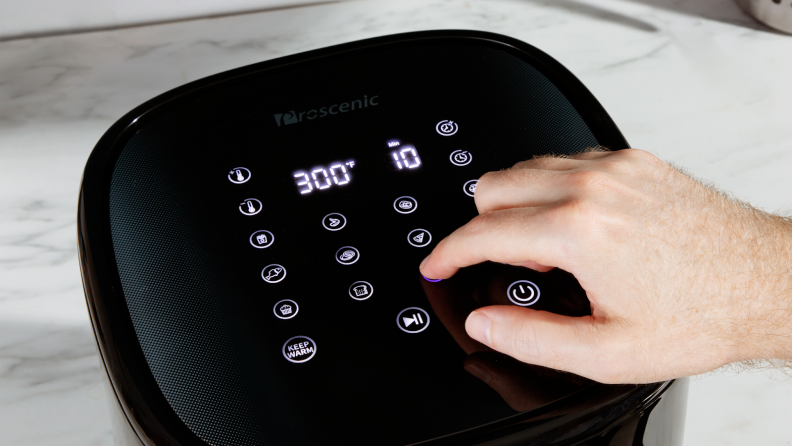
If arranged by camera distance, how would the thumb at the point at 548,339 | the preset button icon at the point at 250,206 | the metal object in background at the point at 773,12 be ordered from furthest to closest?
the metal object in background at the point at 773,12, the preset button icon at the point at 250,206, the thumb at the point at 548,339

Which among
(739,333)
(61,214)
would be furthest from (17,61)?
(739,333)

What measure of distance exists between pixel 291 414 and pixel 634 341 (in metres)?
0.20

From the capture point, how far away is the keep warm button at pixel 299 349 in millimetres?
419

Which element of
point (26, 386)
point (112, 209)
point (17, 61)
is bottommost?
point (26, 386)

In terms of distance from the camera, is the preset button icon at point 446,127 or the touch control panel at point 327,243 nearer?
the touch control panel at point 327,243

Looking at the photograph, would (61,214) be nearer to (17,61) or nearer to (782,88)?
(17,61)

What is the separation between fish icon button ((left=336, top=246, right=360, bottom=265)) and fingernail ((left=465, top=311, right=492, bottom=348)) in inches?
3.7

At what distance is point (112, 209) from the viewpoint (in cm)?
48

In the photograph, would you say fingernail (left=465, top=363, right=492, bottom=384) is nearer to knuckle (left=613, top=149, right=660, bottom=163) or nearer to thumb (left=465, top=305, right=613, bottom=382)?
thumb (left=465, top=305, right=613, bottom=382)

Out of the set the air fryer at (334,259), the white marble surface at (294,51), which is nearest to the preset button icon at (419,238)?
the air fryer at (334,259)

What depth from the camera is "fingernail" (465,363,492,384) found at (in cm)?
41

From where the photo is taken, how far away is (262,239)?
1.56 feet

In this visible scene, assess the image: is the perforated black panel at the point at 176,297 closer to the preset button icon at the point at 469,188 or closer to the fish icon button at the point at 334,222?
the fish icon button at the point at 334,222

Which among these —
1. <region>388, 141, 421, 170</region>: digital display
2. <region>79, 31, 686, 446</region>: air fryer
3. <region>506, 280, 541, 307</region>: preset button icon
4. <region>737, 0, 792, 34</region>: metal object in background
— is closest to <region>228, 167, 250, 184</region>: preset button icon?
<region>79, 31, 686, 446</region>: air fryer
